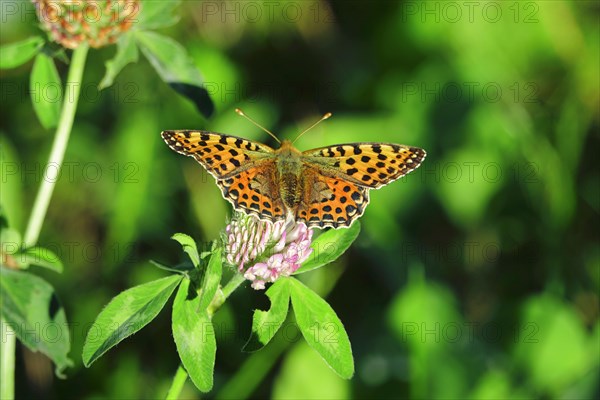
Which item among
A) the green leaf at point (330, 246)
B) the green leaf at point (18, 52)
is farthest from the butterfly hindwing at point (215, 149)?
the green leaf at point (18, 52)

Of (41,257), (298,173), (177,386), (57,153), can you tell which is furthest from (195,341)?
(298,173)

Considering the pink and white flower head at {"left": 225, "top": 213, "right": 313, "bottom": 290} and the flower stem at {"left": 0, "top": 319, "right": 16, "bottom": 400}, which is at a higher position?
the pink and white flower head at {"left": 225, "top": 213, "right": 313, "bottom": 290}

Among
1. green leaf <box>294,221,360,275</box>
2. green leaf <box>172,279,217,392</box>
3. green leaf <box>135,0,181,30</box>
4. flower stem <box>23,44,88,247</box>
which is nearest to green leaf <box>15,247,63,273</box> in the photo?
flower stem <box>23,44,88,247</box>

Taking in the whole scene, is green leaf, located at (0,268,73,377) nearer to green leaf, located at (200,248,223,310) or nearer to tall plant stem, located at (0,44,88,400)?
tall plant stem, located at (0,44,88,400)

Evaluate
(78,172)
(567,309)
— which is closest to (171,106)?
(78,172)

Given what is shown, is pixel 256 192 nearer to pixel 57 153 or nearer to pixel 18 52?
pixel 57 153

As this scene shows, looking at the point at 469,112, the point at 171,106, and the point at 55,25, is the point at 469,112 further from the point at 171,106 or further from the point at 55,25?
the point at 55,25
